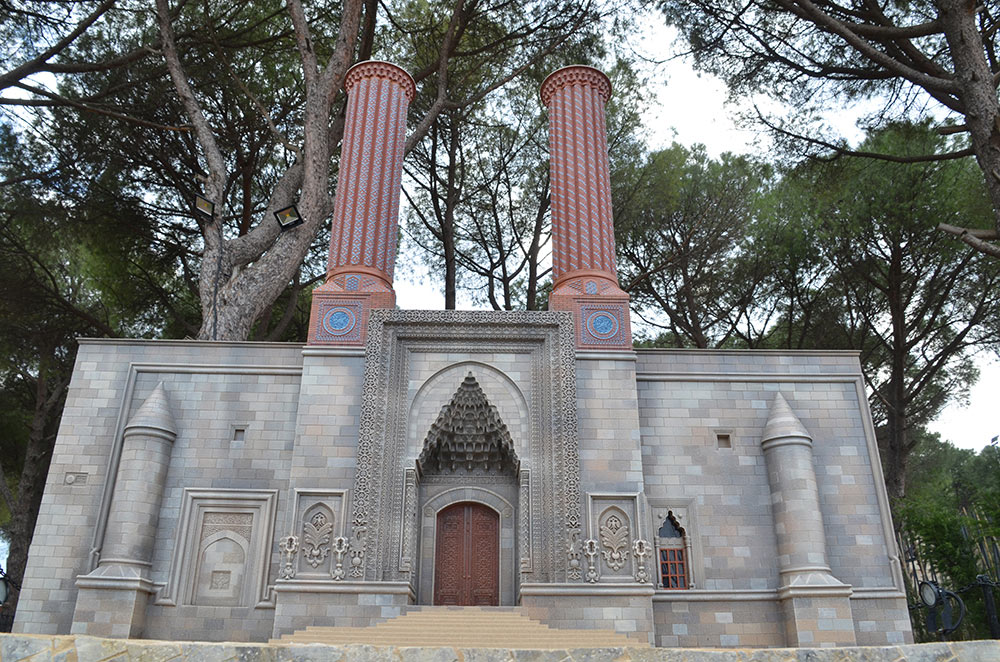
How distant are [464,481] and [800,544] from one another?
509 centimetres

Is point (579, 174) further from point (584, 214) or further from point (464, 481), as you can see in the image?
point (464, 481)

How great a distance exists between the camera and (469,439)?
1211cm

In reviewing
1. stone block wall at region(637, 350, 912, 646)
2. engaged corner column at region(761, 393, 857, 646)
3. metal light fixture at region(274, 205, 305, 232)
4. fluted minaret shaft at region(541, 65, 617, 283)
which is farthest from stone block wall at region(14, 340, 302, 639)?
engaged corner column at region(761, 393, 857, 646)

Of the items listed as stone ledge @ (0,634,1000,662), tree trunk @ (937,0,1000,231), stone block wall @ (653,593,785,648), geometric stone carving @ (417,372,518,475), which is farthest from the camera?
geometric stone carving @ (417,372,518,475)

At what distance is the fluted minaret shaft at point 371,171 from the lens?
12961 mm

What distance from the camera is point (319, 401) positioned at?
38.3 ft

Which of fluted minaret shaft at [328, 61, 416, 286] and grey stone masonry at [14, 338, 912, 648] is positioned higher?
fluted minaret shaft at [328, 61, 416, 286]

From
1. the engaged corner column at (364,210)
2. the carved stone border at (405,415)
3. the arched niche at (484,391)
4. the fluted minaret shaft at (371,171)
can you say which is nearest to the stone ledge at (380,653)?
the carved stone border at (405,415)

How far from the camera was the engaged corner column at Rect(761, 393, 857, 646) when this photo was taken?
10281 mm

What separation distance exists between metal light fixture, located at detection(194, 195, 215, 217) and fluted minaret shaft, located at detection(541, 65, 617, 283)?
671 centimetres

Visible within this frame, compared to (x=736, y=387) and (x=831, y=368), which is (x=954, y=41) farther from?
(x=736, y=387)

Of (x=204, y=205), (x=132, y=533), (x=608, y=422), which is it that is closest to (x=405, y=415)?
(x=608, y=422)

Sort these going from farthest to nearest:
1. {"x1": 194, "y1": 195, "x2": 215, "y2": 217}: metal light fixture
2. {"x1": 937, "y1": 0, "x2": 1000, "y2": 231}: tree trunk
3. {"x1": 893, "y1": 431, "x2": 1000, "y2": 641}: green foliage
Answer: {"x1": 194, "y1": 195, "x2": 215, "y2": 217}: metal light fixture
{"x1": 893, "y1": 431, "x2": 1000, "y2": 641}: green foliage
{"x1": 937, "y1": 0, "x2": 1000, "y2": 231}: tree trunk

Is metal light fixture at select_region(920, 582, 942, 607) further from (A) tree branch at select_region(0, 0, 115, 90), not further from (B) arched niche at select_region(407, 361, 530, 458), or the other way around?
(A) tree branch at select_region(0, 0, 115, 90)
